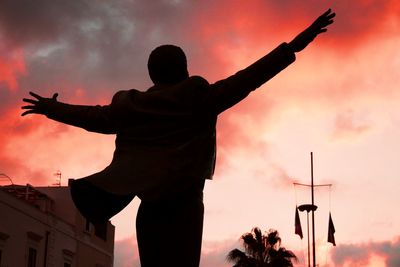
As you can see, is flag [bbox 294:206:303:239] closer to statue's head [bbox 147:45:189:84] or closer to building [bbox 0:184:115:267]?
building [bbox 0:184:115:267]

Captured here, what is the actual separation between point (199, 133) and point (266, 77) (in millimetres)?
396

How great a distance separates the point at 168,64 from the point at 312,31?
70 centimetres

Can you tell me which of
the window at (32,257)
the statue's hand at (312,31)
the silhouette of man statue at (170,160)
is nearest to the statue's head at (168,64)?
the silhouette of man statue at (170,160)

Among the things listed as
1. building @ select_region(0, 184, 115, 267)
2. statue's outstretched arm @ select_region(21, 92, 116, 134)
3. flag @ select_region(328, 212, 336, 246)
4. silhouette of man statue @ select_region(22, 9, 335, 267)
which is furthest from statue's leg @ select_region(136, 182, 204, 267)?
flag @ select_region(328, 212, 336, 246)

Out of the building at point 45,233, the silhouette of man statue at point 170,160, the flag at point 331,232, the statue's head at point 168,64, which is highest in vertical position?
the flag at point 331,232

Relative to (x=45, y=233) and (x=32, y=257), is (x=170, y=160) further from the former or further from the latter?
(x=45, y=233)

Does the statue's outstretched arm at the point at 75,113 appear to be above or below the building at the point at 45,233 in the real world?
below

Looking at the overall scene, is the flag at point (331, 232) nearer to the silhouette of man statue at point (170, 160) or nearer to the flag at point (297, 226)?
the flag at point (297, 226)

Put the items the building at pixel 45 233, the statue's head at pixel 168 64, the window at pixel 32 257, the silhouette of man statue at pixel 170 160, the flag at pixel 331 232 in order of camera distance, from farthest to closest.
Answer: the flag at pixel 331 232 < the window at pixel 32 257 < the building at pixel 45 233 < the statue's head at pixel 168 64 < the silhouette of man statue at pixel 170 160

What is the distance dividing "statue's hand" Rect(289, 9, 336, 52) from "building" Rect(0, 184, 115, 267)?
18134 mm

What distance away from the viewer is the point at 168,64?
3299mm

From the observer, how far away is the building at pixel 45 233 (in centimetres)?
2373

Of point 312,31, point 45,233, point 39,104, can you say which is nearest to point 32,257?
point 45,233

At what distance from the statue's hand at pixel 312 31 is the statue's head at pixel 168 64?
554 millimetres
